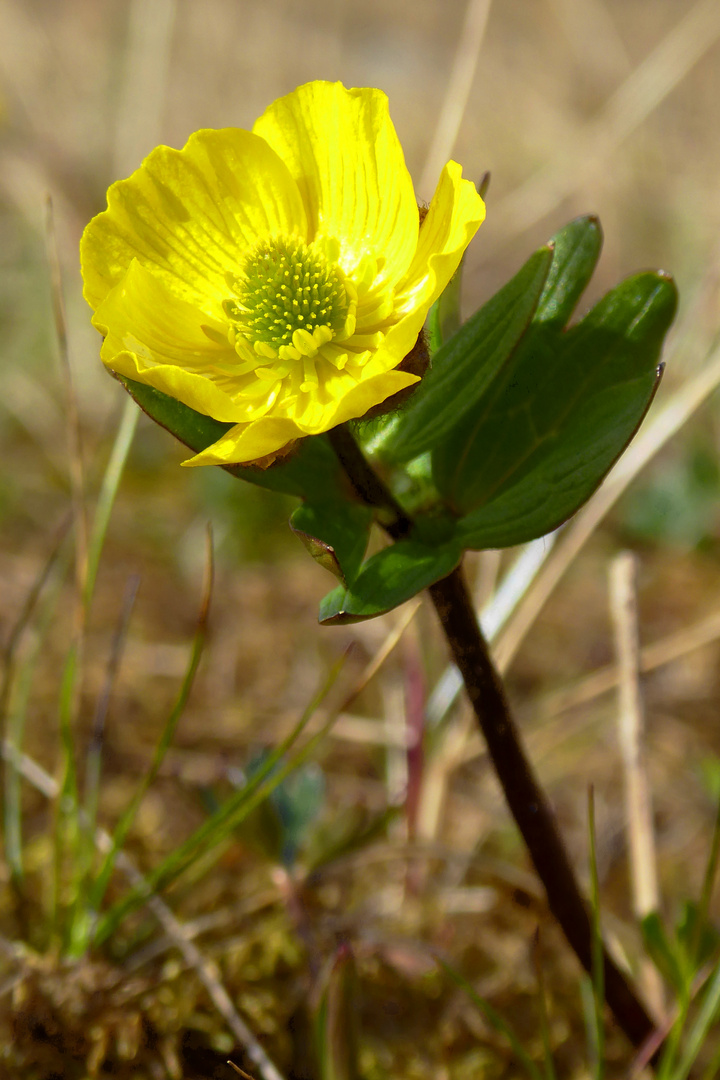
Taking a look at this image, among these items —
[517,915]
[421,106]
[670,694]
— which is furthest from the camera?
[421,106]

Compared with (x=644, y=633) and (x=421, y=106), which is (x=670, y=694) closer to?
(x=644, y=633)

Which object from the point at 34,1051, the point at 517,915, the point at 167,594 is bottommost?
the point at 517,915

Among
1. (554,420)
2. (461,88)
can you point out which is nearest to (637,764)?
(554,420)

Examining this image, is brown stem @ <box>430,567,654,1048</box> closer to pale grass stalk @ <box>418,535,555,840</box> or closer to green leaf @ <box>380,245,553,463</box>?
green leaf @ <box>380,245,553,463</box>

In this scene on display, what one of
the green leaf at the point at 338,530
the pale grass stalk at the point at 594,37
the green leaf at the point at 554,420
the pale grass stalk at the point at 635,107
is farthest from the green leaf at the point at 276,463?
the pale grass stalk at the point at 594,37

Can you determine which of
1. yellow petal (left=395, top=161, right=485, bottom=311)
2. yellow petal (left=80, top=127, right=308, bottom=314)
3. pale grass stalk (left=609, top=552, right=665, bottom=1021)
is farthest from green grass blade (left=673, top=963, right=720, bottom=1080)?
yellow petal (left=80, top=127, right=308, bottom=314)

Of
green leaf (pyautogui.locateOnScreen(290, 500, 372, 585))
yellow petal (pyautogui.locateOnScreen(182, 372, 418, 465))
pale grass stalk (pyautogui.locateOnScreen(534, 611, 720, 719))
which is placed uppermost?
yellow petal (pyautogui.locateOnScreen(182, 372, 418, 465))

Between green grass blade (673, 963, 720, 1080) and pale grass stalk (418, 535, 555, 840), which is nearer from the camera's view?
green grass blade (673, 963, 720, 1080)

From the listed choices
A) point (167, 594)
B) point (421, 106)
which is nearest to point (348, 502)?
point (167, 594)
